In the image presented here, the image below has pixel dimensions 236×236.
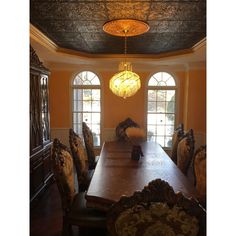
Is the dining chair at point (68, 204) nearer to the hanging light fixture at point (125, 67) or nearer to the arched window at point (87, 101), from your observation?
the hanging light fixture at point (125, 67)

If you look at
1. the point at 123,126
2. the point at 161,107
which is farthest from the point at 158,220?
the point at 161,107

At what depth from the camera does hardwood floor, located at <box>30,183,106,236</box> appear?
2.85 metres

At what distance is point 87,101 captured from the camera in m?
6.32

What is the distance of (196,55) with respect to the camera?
4.93m

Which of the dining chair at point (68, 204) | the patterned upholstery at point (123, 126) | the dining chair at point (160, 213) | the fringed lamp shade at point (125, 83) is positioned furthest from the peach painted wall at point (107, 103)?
the dining chair at point (160, 213)

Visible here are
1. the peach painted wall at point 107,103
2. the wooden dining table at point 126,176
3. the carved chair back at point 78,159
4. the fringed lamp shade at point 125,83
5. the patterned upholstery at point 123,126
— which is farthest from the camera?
the peach painted wall at point 107,103

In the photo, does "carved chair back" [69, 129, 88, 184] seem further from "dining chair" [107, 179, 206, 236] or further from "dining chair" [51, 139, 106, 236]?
"dining chair" [107, 179, 206, 236]

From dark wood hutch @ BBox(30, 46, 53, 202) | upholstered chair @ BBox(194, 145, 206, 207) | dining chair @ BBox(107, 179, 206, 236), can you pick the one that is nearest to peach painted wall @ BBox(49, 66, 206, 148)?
dark wood hutch @ BBox(30, 46, 53, 202)

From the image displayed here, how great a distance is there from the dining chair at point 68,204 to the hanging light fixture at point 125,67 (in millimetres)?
1546

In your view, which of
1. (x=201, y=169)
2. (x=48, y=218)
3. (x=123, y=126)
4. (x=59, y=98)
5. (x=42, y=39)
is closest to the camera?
(x=201, y=169)

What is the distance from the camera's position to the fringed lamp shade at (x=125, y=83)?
358 centimetres

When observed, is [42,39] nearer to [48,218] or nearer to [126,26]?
[126,26]

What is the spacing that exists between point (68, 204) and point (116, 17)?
2177 mm
